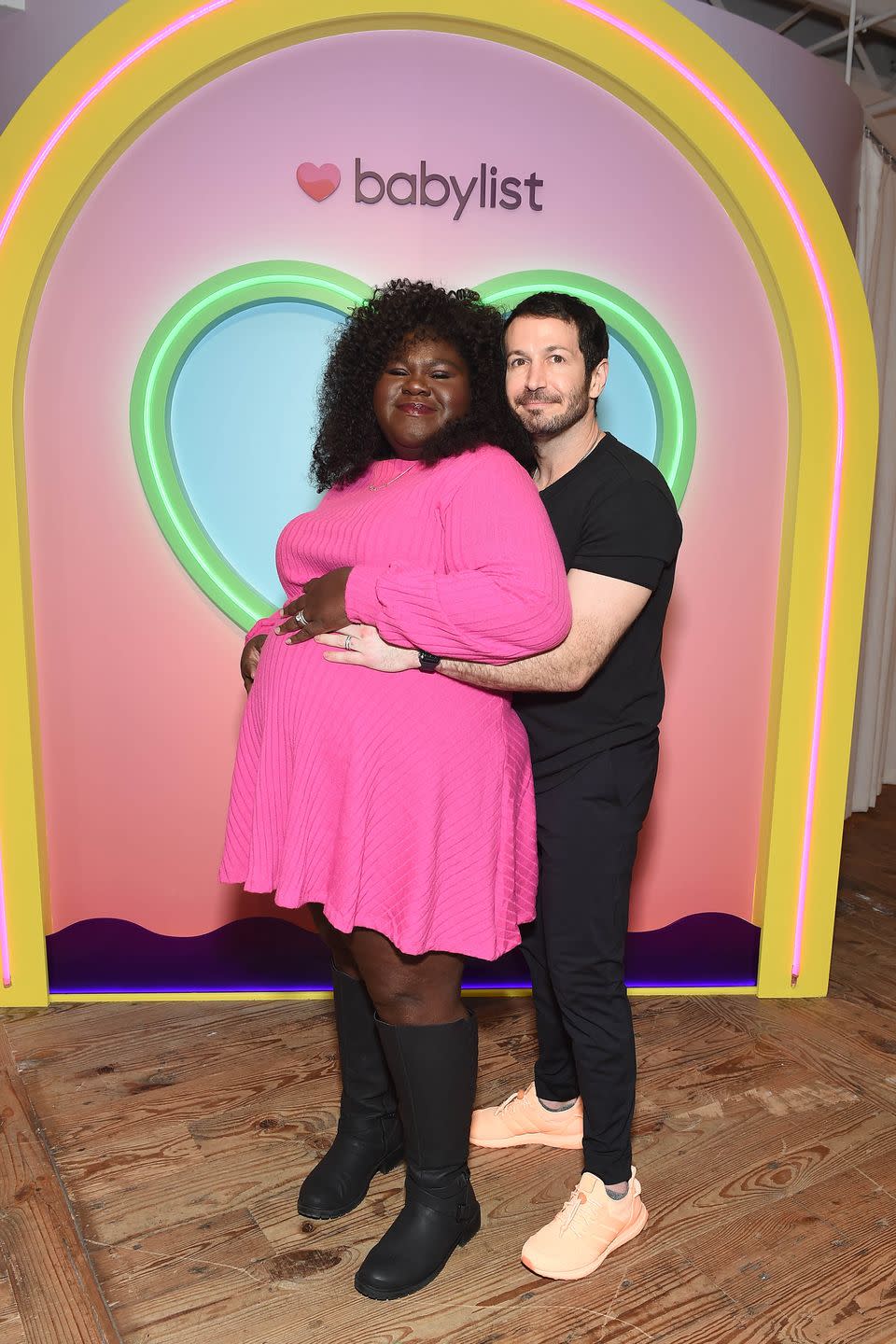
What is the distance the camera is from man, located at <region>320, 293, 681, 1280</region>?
1689 mm

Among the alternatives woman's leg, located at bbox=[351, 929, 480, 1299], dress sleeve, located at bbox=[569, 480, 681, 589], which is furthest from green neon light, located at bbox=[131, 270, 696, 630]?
woman's leg, located at bbox=[351, 929, 480, 1299]

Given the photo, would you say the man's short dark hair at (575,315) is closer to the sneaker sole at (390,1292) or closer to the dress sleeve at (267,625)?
the dress sleeve at (267,625)

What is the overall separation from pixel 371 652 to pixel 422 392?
17.6 inches

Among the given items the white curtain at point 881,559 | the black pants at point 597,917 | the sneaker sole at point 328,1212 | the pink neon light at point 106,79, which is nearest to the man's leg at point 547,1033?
the black pants at point 597,917

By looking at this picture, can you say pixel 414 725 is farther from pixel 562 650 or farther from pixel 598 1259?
pixel 598 1259

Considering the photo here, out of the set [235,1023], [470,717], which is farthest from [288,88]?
[235,1023]

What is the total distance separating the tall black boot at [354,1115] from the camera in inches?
72.3

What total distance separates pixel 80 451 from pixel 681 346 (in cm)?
151

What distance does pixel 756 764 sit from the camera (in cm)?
271

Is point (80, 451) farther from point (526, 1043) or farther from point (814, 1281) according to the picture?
point (814, 1281)

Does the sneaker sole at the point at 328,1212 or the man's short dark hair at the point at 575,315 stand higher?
the man's short dark hair at the point at 575,315

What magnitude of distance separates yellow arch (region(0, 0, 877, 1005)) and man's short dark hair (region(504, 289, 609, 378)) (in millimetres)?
933

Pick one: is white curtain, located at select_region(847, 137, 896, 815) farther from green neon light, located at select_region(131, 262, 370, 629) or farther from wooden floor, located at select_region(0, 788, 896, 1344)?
green neon light, located at select_region(131, 262, 370, 629)

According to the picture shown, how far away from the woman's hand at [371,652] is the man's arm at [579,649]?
6 cm
